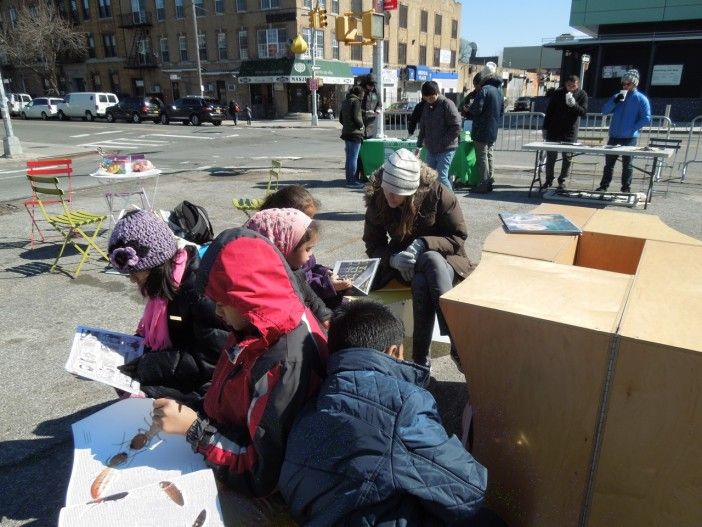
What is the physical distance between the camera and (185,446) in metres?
2.08

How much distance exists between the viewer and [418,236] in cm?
345

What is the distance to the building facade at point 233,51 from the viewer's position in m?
37.6

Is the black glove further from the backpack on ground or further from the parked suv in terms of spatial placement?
the parked suv

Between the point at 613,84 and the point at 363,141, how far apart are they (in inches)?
1080

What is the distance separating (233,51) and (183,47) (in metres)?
5.07

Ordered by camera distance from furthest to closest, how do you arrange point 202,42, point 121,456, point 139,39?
1. point 139,39
2. point 202,42
3. point 121,456

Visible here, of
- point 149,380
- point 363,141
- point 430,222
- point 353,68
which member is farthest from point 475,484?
point 353,68

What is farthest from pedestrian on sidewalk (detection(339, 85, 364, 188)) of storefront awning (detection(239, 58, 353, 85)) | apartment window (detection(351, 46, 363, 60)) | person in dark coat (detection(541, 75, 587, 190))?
apartment window (detection(351, 46, 363, 60))

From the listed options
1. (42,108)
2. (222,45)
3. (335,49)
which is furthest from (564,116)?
(222,45)

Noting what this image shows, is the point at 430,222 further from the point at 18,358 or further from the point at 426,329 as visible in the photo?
the point at 18,358

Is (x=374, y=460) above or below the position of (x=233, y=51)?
below

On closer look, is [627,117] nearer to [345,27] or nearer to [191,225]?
[345,27]

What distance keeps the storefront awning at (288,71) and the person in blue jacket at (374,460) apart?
3763 centimetres

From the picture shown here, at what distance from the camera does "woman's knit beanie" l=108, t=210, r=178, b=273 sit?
2129 mm
